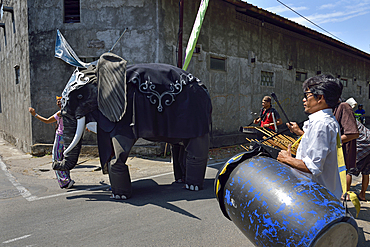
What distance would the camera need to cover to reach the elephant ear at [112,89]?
4.17m

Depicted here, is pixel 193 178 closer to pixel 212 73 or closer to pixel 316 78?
pixel 316 78

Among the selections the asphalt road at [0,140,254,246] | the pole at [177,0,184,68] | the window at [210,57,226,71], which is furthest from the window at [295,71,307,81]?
the asphalt road at [0,140,254,246]

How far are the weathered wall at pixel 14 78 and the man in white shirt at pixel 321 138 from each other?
29.5 ft

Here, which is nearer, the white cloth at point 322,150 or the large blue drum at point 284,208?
the large blue drum at point 284,208

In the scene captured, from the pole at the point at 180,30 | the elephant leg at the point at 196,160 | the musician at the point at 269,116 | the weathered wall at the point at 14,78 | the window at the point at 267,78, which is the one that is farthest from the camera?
the window at the point at 267,78

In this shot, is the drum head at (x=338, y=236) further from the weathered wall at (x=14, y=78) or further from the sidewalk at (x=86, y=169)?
the weathered wall at (x=14, y=78)

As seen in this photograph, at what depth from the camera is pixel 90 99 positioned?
435cm

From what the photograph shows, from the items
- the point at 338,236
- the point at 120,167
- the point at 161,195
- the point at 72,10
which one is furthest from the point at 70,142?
the point at 72,10

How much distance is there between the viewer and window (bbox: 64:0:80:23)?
27.8 feet

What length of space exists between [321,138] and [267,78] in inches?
426

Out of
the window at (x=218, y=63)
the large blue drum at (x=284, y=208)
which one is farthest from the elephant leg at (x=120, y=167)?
the window at (x=218, y=63)

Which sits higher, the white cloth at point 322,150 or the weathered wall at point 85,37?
the weathered wall at point 85,37

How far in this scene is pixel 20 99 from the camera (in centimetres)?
998

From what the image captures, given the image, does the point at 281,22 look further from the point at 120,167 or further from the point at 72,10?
the point at 120,167
